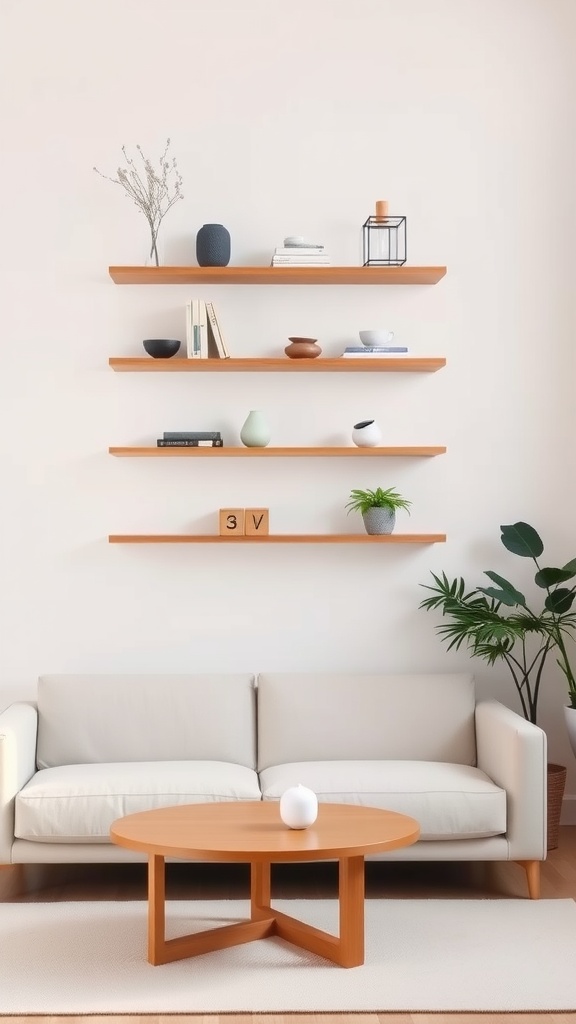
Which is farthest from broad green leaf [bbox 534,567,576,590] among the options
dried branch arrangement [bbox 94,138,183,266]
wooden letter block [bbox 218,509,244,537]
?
dried branch arrangement [bbox 94,138,183,266]

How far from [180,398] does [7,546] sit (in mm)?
924

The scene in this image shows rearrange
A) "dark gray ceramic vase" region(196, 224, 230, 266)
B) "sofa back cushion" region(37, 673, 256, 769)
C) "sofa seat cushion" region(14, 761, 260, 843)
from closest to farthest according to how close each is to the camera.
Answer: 1. "sofa seat cushion" region(14, 761, 260, 843)
2. "sofa back cushion" region(37, 673, 256, 769)
3. "dark gray ceramic vase" region(196, 224, 230, 266)

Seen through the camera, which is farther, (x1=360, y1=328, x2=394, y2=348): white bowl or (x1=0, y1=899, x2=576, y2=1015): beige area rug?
(x1=360, y1=328, x2=394, y2=348): white bowl

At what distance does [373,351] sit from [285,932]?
7.33 feet

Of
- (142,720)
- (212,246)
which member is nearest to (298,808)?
(142,720)

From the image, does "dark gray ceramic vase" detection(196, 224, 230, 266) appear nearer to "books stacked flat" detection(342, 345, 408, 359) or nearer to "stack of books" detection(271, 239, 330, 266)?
"stack of books" detection(271, 239, 330, 266)

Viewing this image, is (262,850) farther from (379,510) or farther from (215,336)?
(215,336)

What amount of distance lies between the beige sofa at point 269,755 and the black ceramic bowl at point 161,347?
125 centimetres

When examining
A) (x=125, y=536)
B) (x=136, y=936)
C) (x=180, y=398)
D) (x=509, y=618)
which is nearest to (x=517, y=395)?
(x=509, y=618)

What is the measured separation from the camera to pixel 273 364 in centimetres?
443

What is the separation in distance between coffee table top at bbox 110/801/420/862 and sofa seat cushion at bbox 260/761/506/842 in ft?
0.76

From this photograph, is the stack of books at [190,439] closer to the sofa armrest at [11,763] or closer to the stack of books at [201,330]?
the stack of books at [201,330]

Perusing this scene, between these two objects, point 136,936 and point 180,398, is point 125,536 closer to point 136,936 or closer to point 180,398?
point 180,398

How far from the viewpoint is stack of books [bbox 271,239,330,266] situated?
439 centimetres
